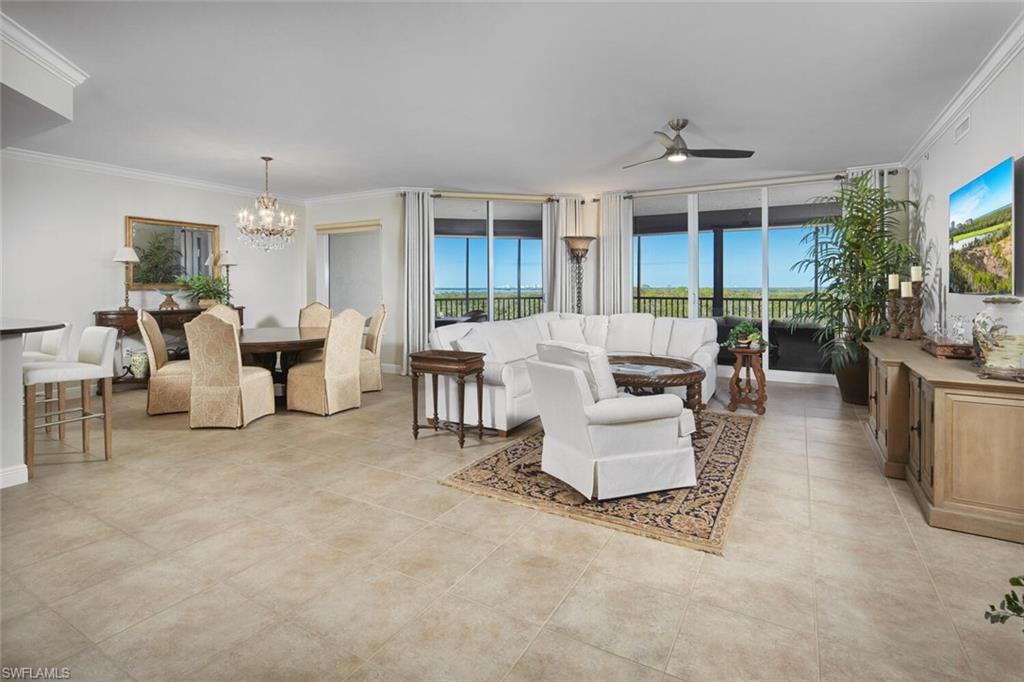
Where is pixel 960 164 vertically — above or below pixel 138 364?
above

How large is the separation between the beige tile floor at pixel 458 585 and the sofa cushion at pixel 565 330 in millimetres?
2995

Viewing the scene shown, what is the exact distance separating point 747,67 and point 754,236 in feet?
12.9

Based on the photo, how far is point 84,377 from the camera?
363cm

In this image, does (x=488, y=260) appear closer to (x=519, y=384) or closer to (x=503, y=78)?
(x=519, y=384)

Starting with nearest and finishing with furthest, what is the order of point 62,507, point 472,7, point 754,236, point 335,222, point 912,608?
point 912,608, point 472,7, point 62,507, point 754,236, point 335,222

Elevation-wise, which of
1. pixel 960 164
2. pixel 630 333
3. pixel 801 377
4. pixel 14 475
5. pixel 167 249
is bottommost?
pixel 14 475

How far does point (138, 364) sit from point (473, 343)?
4256 millimetres

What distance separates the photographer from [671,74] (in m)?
3.40

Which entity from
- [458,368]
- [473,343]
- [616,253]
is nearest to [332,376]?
[473,343]

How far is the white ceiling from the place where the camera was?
2.71 m

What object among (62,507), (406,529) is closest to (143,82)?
(62,507)

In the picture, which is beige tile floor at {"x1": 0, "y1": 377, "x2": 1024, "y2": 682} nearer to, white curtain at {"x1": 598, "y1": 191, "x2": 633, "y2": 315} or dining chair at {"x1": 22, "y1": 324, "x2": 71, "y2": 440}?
dining chair at {"x1": 22, "y1": 324, "x2": 71, "y2": 440}

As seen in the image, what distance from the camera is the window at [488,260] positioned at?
780cm

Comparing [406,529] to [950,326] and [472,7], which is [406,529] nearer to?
→ [472,7]
